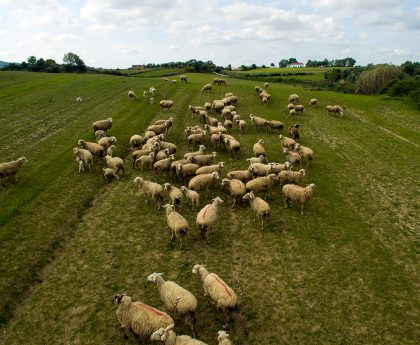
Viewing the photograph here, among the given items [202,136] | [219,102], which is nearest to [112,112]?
[219,102]

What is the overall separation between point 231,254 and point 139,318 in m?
5.64

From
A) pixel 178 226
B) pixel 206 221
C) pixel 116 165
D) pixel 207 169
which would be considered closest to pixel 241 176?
pixel 207 169

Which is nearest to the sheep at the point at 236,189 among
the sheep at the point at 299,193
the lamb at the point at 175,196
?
the sheep at the point at 299,193

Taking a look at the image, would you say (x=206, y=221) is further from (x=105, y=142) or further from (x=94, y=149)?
(x=105, y=142)

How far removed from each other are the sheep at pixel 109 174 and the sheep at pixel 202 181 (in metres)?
5.64

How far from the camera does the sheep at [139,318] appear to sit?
10.2 meters

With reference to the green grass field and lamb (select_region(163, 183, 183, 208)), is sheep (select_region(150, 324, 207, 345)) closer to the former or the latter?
the green grass field

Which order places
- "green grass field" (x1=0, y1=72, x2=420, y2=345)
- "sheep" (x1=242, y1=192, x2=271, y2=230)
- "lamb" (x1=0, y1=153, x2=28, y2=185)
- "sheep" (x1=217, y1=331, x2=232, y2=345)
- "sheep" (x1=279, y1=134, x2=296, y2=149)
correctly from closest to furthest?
1. "sheep" (x1=217, y1=331, x2=232, y2=345)
2. "green grass field" (x1=0, y1=72, x2=420, y2=345)
3. "sheep" (x1=242, y1=192, x2=271, y2=230)
4. "lamb" (x1=0, y1=153, x2=28, y2=185)
5. "sheep" (x1=279, y1=134, x2=296, y2=149)

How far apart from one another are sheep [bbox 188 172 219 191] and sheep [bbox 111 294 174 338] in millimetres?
9517

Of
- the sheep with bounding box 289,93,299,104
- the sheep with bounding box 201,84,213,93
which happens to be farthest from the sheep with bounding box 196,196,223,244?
the sheep with bounding box 201,84,213,93

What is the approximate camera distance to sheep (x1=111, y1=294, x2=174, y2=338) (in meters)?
10.2

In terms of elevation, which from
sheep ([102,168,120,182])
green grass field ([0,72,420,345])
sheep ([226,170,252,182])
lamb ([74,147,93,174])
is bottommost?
green grass field ([0,72,420,345])

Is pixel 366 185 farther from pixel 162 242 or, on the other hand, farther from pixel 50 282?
pixel 50 282

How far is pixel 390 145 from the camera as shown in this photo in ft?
104
